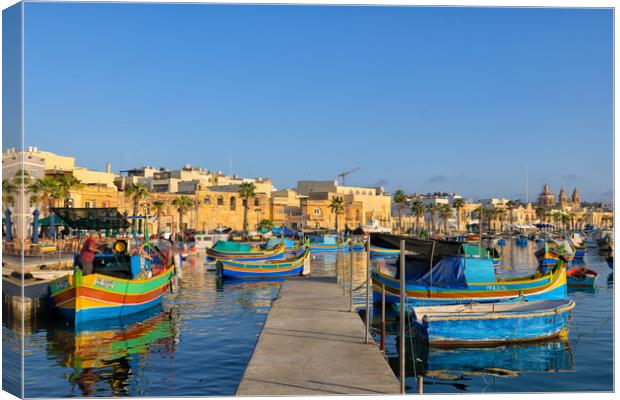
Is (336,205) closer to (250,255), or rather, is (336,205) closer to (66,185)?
(66,185)

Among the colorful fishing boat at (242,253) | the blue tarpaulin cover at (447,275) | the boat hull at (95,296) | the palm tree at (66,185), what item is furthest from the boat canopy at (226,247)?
the blue tarpaulin cover at (447,275)

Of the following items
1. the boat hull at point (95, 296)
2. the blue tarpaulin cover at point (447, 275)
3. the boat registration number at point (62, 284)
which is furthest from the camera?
the blue tarpaulin cover at point (447, 275)

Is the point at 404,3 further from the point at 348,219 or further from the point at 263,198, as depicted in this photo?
the point at 348,219

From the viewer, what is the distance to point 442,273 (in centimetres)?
2897

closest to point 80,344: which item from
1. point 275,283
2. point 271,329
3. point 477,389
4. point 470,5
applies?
point 271,329

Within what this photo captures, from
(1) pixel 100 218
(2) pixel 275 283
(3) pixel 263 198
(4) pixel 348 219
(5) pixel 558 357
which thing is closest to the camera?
(5) pixel 558 357

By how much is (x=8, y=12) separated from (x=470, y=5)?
27.6 feet

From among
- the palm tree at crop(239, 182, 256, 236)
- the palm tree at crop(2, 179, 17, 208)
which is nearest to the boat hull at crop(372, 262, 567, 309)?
the palm tree at crop(2, 179, 17, 208)

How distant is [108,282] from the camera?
27.0 meters

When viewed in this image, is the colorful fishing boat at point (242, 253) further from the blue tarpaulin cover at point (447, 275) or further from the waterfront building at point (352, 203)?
the waterfront building at point (352, 203)

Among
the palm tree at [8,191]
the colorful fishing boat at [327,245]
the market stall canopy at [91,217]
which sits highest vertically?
the palm tree at [8,191]

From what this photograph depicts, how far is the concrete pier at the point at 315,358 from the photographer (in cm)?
1309

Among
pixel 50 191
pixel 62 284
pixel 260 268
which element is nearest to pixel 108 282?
pixel 62 284

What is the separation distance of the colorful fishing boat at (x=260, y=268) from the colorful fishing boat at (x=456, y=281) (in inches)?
672
